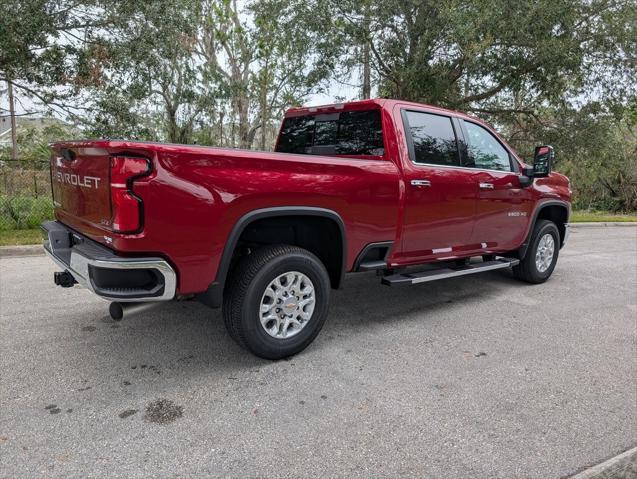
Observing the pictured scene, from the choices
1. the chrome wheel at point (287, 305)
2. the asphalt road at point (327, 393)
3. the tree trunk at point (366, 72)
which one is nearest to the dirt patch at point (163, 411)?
the asphalt road at point (327, 393)

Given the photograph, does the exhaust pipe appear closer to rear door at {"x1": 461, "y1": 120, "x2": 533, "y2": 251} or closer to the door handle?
the door handle

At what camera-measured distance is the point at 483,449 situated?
246 cm

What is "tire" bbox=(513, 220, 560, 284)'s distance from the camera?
231 inches

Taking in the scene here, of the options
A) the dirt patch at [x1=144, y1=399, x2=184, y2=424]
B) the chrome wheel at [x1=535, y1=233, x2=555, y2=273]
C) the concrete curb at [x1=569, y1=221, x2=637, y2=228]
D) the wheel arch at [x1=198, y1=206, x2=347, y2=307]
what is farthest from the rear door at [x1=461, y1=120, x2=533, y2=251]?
the concrete curb at [x1=569, y1=221, x2=637, y2=228]

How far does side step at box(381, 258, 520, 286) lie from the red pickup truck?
2 cm

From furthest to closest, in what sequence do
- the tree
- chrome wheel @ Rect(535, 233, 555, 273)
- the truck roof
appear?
1. the tree
2. chrome wheel @ Rect(535, 233, 555, 273)
3. the truck roof

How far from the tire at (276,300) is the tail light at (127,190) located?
2.84 feet

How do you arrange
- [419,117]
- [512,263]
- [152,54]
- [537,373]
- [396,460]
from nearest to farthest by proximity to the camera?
1. [396,460]
2. [537,373]
3. [419,117]
4. [512,263]
5. [152,54]

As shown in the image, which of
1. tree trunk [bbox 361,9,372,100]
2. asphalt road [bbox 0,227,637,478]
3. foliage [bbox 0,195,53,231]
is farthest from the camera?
tree trunk [bbox 361,9,372,100]

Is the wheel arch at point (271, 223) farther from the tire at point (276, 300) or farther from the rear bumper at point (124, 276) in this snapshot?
the rear bumper at point (124, 276)

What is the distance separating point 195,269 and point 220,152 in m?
0.76

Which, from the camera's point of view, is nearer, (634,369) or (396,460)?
(396,460)

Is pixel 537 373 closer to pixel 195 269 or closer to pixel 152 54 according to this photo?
pixel 195 269

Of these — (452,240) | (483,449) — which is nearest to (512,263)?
(452,240)
